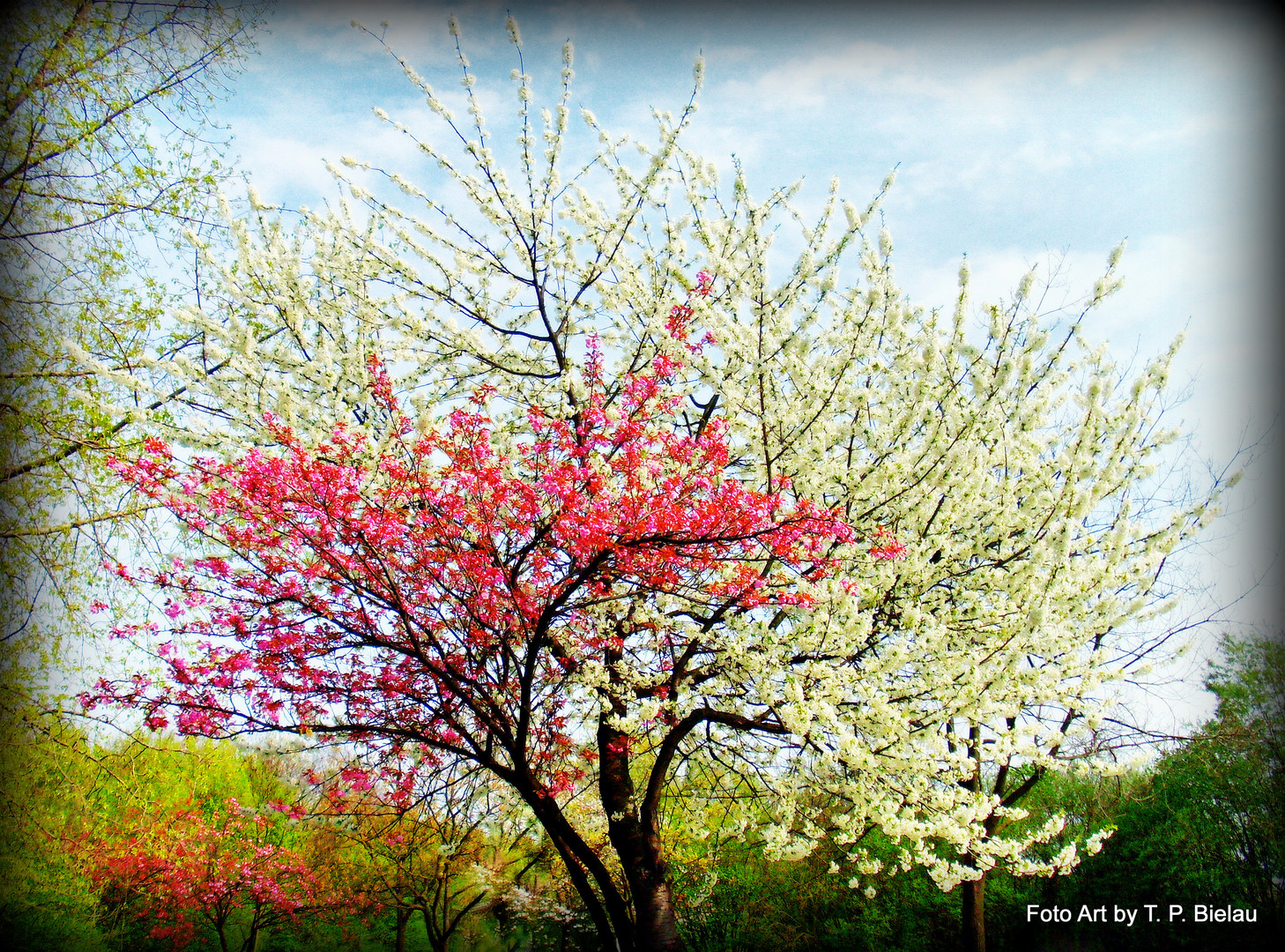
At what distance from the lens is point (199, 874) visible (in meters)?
16.3

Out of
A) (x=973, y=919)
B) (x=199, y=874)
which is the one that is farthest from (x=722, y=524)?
(x=199, y=874)

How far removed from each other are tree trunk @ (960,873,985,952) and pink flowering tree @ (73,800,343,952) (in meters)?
13.9

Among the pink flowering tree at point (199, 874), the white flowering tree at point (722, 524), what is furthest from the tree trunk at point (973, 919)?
the pink flowering tree at point (199, 874)

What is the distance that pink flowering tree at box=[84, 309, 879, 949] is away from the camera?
507 cm

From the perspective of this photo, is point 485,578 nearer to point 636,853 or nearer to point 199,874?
point 636,853

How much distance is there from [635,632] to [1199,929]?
17.1 m

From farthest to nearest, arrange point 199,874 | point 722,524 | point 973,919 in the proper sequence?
point 199,874, point 973,919, point 722,524

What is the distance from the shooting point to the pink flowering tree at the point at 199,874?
14977 mm

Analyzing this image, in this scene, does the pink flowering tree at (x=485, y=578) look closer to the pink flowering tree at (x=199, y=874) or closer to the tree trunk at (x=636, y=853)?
the tree trunk at (x=636, y=853)

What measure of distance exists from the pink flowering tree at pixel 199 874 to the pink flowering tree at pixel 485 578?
11.7m

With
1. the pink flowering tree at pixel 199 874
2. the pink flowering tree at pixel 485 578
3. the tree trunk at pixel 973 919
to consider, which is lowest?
the pink flowering tree at pixel 199 874

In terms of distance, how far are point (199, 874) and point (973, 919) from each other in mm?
17163

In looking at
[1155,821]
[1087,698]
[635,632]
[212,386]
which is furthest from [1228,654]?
[212,386]

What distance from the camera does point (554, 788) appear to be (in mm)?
6934
